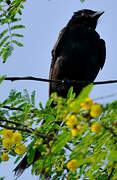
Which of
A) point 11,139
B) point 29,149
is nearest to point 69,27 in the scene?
point 29,149

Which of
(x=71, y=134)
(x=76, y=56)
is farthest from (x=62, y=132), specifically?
(x=76, y=56)

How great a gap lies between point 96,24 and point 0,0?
2774 mm

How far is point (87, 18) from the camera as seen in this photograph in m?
6.56

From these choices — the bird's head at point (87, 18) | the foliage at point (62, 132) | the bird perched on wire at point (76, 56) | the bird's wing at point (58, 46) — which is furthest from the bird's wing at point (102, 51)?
the foliage at point (62, 132)

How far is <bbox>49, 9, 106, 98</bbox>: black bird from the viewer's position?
5.87 meters

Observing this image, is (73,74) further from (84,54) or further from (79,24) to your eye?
(79,24)

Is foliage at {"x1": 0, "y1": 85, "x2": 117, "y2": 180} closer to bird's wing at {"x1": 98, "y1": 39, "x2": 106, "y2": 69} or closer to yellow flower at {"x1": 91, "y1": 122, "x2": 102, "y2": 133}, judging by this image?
yellow flower at {"x1": 91, "y1": 122, "x2": 102, "y2": 133}

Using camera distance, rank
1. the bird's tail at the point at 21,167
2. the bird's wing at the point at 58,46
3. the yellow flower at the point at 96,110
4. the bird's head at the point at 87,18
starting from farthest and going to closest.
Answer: the bird's head at the point at 87,18, the bird's wing at the point at 58,46, the bird's tail at the point at 21,167, the yellow flower at the point at 96,110

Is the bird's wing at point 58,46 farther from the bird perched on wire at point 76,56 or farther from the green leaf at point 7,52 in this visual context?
the green leaf at point 7,52

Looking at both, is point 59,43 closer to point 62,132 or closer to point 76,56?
point 76,56

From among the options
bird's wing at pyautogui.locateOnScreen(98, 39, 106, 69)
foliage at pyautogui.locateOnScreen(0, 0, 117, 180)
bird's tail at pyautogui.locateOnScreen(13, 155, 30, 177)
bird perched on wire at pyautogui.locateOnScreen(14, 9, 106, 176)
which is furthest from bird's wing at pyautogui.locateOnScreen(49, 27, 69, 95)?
bird's tail at pyautogui.locateOnScreen(13, 155, 30, 177)

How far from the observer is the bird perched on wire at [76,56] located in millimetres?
5867

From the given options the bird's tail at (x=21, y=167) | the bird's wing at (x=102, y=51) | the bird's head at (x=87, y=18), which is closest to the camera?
the bird's tail at (x=21, y=167)

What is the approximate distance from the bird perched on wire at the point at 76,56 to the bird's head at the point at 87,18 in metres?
0.16
